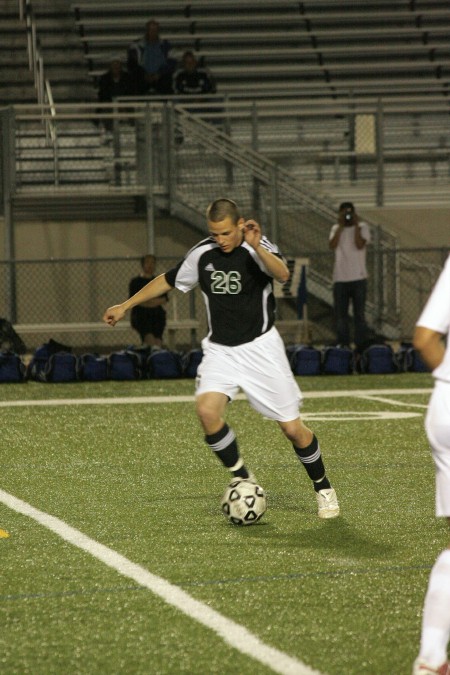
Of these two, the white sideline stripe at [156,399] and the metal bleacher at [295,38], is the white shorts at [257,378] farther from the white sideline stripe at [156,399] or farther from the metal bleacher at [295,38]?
the metal bleacher at [295,38]

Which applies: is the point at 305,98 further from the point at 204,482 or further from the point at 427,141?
the point at 204,482

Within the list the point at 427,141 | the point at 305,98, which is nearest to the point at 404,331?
the point at 427,141

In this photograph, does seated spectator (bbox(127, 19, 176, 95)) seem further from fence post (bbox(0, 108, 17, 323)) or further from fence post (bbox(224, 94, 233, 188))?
fence post (bbox(0, 108, 17, 323))

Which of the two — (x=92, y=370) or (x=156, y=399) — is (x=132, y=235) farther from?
(x=156, y=399)

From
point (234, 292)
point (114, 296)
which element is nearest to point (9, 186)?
point (114, 296)

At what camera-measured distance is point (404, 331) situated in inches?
780

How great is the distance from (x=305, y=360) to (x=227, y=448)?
925 cm

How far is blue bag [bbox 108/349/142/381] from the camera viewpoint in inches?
642

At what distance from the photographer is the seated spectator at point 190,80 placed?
20.9 m

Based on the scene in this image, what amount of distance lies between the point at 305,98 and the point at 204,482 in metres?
15.4

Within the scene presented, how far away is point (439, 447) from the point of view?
4.13 metres

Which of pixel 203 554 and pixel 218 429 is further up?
pixel 218 429

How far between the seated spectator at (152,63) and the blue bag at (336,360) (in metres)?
6.31

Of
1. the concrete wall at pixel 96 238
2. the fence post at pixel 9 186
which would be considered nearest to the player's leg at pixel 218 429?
the fence post at pixel 9 186
